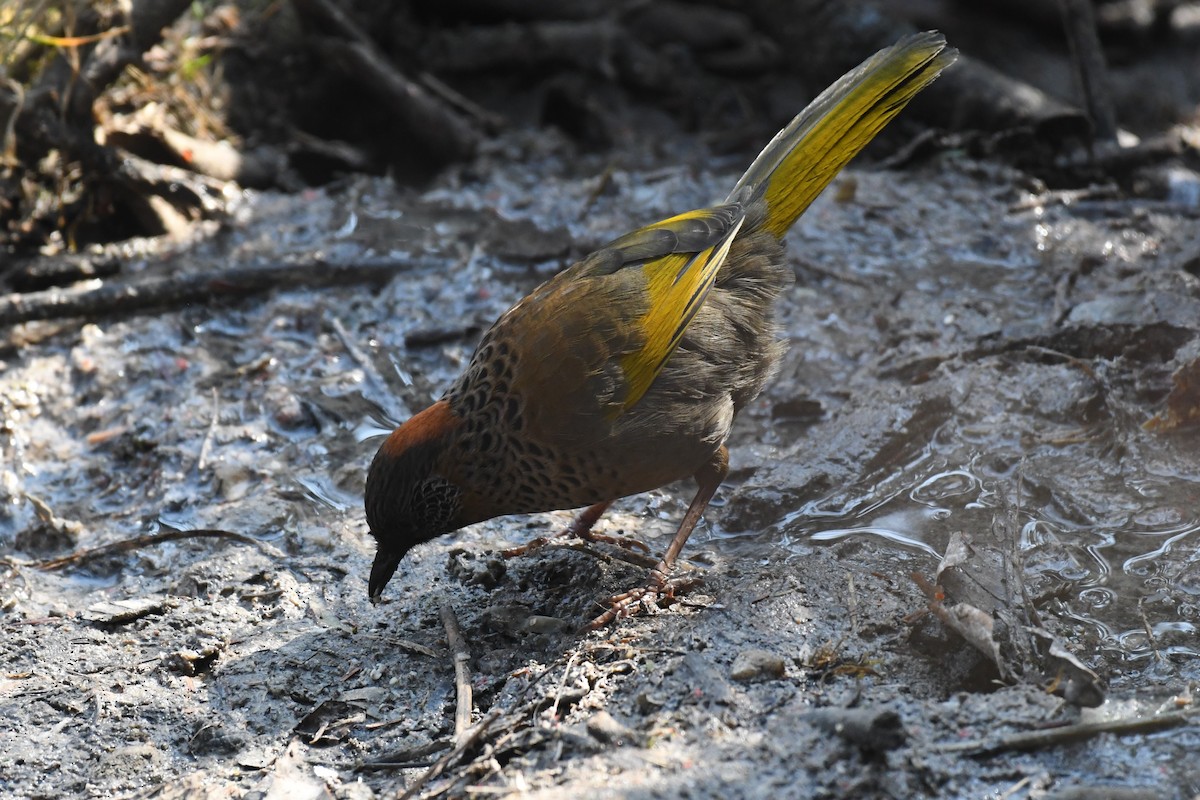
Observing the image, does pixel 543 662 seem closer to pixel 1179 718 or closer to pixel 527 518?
pixel 527 518

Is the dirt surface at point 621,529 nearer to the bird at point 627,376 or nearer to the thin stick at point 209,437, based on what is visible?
the thin stick at point 209,437

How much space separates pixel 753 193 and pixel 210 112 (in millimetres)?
4111

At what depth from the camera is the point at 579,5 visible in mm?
7648

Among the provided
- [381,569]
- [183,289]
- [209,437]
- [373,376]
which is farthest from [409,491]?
[183,289]

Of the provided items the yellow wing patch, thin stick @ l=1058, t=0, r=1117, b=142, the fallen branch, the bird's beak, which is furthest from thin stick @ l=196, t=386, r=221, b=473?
thin stick @ l=1058, t=0, r=1117, b=142

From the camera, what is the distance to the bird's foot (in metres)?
3.45

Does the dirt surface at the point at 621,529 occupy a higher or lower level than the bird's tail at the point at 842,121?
lower

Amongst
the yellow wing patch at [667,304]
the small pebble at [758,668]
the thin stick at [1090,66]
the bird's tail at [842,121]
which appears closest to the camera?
the small pebble at [758,668]

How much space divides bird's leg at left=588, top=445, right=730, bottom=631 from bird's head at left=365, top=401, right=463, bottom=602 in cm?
63

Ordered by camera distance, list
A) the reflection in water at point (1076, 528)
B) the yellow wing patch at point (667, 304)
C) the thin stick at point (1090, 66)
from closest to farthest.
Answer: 1. the reflection in water at point (1076, 528)
2. the yellow wing patch at point (667, 304)
3. the thin stick at point (1090, 66)

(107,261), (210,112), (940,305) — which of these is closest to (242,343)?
(107,261)

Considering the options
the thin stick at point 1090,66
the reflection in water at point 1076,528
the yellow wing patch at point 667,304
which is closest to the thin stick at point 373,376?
the yellow wing patch at point 667,304

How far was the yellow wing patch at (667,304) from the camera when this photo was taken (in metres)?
3.69

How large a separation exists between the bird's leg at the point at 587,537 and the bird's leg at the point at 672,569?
0.64 feet
